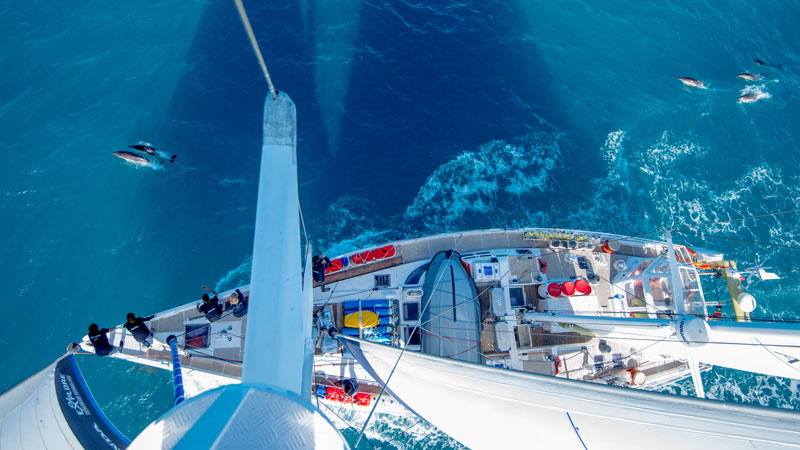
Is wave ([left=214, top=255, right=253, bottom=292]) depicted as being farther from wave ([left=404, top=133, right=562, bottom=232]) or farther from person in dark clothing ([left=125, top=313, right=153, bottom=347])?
wave ([left=404, top=133, right=562, bottom=232])

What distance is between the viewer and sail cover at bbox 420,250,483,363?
904 inches

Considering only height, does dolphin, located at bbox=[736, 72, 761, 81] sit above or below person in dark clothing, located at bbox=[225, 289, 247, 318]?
above

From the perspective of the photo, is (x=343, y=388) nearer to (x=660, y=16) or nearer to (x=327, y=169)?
(x=327, y=169)

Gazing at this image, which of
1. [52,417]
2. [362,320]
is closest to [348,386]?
[362,320]

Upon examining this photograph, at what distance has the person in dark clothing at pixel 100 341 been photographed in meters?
20.0

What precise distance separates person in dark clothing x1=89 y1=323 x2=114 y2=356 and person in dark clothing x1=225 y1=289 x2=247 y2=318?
604 centimetres

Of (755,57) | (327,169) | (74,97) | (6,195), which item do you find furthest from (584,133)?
(6,195)

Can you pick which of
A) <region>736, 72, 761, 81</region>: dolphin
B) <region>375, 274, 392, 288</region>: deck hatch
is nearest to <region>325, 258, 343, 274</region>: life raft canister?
<region>375, 274, 392, 288</region>: deck hatch

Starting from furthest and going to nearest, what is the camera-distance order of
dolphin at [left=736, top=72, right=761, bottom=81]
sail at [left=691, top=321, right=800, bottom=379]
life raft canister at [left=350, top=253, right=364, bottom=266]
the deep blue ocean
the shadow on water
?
dolphin at [left=736, top=72, right=761, bottom=81] < the shadow on water < the deep blue ocean < life raft canister at [left=350, top=253, right=364, bottom=266] < sail at [left=691, top=321, right=800, bottom=379]

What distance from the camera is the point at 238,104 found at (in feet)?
121

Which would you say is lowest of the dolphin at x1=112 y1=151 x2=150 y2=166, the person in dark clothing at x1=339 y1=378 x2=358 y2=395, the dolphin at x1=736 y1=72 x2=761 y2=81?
the person in dark clothing at x1=339 y1=378 x2=358 y2=395

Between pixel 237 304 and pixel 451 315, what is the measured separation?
12679 millimetres

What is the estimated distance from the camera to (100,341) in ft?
67.1

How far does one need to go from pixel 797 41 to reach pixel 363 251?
52494mm
